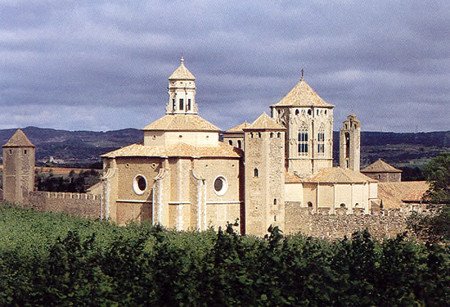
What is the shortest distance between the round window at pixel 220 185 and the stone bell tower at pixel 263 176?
143 cm

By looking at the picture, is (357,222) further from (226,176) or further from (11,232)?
(11,232)

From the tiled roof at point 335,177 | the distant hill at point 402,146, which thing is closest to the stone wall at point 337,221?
the tiled roof at point 335,177

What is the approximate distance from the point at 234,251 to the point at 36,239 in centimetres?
Result: 2103

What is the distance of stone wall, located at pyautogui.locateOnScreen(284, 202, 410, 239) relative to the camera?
5625cm

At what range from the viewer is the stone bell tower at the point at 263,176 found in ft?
184

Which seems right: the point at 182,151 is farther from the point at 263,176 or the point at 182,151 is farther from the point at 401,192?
the point at 401,192

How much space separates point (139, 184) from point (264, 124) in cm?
743

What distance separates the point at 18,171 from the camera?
261ft

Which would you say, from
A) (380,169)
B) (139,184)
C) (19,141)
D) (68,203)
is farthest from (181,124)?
(19,141)

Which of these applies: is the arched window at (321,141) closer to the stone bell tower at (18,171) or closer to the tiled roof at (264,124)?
the tiled roof at (264,124)

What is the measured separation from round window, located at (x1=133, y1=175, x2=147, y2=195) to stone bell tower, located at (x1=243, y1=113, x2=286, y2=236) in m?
5.51

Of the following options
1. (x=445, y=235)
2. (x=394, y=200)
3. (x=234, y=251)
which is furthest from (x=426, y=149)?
(x=234, y=251)

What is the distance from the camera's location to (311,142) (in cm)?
6141

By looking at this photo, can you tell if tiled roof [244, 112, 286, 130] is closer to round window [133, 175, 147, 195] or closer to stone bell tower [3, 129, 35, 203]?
round window [133, 175, 147, 195]
